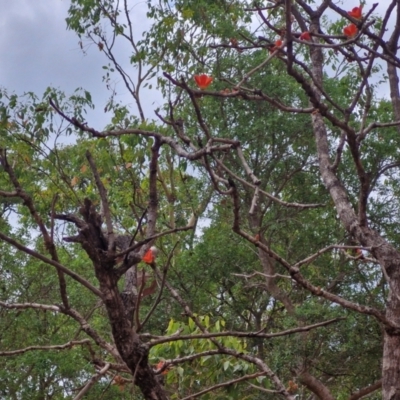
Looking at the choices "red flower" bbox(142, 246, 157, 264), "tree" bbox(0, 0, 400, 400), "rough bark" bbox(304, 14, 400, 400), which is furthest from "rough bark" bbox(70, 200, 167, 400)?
"tree" bbox(0, 0, 400, 400)

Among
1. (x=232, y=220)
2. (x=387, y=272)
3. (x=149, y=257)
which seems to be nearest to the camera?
(x=149, y=257)

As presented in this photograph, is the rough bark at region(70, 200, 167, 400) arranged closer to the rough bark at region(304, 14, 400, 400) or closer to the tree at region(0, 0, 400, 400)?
the rough bark at region(304, 14, 400, 400)

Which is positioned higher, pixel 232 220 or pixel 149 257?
pixel 232 220

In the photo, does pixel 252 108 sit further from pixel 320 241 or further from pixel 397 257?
pixel 397 257

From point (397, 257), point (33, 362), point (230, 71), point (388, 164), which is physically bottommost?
point (397, 257)

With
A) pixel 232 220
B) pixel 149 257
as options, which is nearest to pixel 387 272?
pixel 149 257

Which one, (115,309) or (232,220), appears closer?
(115,309)

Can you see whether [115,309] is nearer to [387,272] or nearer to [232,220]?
[387,272]

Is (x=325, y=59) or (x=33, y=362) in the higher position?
(x=325, y=59)

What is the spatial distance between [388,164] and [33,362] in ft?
12.9

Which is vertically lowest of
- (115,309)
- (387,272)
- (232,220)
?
(115,309)

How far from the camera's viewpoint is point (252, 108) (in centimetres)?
676

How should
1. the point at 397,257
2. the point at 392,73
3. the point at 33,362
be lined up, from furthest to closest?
the point at 33,362
the point at 392,73
the point at 397,257

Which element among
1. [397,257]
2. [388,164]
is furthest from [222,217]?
[397,257]
